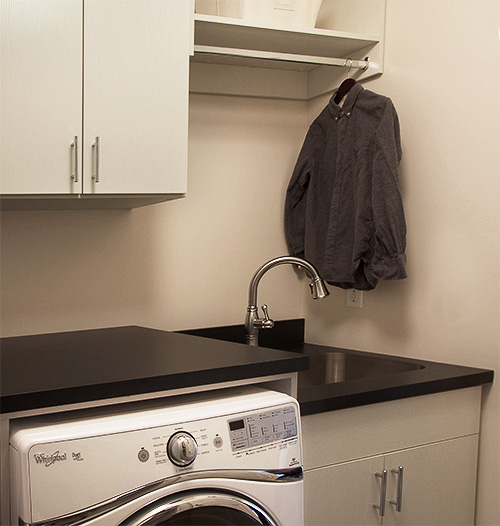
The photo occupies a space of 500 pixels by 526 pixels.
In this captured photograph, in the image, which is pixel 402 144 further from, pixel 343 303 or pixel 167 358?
pixel 167 358

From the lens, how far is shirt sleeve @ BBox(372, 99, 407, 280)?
7.00 ft

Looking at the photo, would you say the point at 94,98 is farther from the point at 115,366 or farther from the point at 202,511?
the point at 202,511

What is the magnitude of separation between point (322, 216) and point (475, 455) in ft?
3.18

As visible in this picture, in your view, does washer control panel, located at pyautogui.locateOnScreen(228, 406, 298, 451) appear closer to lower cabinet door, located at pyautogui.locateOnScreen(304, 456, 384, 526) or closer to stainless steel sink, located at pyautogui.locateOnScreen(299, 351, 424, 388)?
lower cabinet door, located at pyautogui.locateOnScreen(304, 456, 384, 526)

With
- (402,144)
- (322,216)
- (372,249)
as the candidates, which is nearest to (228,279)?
(322,216)

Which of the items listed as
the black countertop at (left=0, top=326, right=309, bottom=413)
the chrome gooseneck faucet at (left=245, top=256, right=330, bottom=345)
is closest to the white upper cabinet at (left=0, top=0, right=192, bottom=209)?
the black countertop at (left=0, top=326, right=309, bottom=413)

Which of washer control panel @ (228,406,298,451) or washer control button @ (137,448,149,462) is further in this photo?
washer control panel @ (228,406,298,451)

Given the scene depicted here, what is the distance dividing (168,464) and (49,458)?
24 cm

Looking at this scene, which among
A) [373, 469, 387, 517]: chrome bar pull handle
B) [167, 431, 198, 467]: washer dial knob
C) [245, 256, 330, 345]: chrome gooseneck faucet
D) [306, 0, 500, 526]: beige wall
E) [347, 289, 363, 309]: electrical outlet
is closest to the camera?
[167, 431, 198, 467]: washer dial knob

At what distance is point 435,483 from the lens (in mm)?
1975

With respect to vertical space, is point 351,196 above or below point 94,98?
below

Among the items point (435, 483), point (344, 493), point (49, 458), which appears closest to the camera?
point (49, 458)

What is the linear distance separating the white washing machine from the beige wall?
0.79 m

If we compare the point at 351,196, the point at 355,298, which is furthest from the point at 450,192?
the point at 355,298
